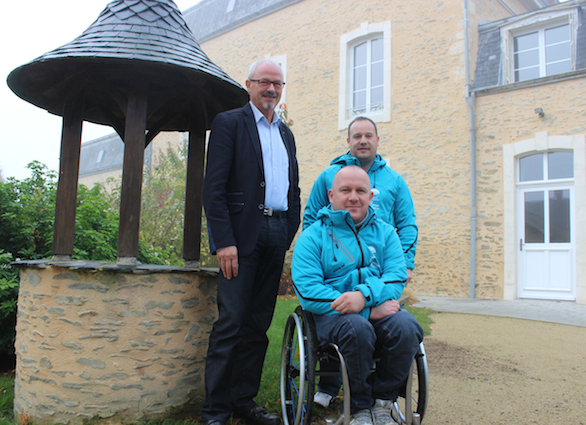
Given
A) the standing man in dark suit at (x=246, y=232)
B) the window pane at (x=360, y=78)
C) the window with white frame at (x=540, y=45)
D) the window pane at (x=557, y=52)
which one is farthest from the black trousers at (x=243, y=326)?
the window pane at (x=360, y=78)

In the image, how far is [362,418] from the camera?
6.37ft

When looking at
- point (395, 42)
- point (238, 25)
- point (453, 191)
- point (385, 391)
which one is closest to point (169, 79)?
point (385, 391)

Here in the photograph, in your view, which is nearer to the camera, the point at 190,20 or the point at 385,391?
the point at 385,391

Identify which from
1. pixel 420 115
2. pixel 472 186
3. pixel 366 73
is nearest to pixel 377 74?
pixel 366 73

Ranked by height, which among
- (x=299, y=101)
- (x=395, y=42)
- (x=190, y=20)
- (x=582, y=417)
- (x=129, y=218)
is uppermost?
(x=190, y=20)

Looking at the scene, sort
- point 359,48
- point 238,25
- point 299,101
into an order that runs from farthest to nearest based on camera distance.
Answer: point 238,25
point 299,101
point 359,48

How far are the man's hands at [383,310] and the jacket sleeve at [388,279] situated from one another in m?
0.03

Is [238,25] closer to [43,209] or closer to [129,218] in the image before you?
[43,209]

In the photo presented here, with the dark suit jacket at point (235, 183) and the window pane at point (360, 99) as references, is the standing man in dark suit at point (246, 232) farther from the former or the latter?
the window pane at point (360, 99)

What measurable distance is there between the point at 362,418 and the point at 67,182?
7.87ft

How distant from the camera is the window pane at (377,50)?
9789 millimetres

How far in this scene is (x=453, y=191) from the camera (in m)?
8.40

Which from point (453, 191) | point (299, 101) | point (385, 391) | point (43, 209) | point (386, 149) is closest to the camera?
point (385, 391)

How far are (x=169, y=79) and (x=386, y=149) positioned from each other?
22.9 feet
